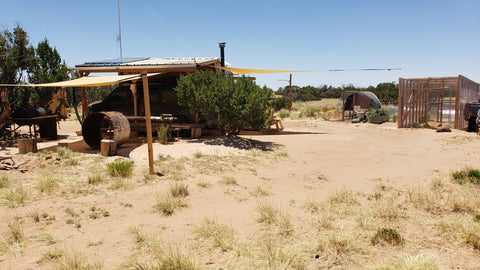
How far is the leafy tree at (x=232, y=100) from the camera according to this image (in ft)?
35.3

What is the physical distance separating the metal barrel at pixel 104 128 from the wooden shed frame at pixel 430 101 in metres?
14.0

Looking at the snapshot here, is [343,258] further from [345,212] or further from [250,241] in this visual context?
[345,212]

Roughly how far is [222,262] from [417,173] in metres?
5.93

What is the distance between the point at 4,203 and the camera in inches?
200

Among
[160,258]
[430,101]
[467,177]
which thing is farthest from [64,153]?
[430,101]

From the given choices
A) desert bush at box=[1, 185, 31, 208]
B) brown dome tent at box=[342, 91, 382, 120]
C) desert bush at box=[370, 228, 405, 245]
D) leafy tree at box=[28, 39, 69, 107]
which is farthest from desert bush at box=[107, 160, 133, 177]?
brown dome tent at box=[342, 91, 382, 120]

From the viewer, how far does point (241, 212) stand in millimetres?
4980

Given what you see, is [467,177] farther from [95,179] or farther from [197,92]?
[197,92]

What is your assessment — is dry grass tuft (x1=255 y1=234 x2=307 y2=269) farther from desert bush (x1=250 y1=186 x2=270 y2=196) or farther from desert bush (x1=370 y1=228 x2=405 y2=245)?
desert bush (x1=250 y1=186 x2=270 y2=196)

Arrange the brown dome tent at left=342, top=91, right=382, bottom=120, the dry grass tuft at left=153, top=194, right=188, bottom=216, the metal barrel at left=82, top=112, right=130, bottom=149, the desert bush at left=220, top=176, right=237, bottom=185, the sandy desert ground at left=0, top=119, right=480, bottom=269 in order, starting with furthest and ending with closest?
1. the brown dome tent at left=342, top=91, right=382, bottom=120
2. the metal barrel at left=82, top=112, right=130, bottom=149
3. the desert bush at left=220, top=176, right=237, bottom=185
4. the dry grass tuft at left=153, top=194, right=188, bottom=216
5. the sandy desert ground at left=0, top=119, right=480, bottom=269

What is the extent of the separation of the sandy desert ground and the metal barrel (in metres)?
0.71

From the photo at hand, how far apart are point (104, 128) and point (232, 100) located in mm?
4319

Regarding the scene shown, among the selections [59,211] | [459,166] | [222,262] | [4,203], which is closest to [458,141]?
[459,166]

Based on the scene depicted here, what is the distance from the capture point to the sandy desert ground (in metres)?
3.44
